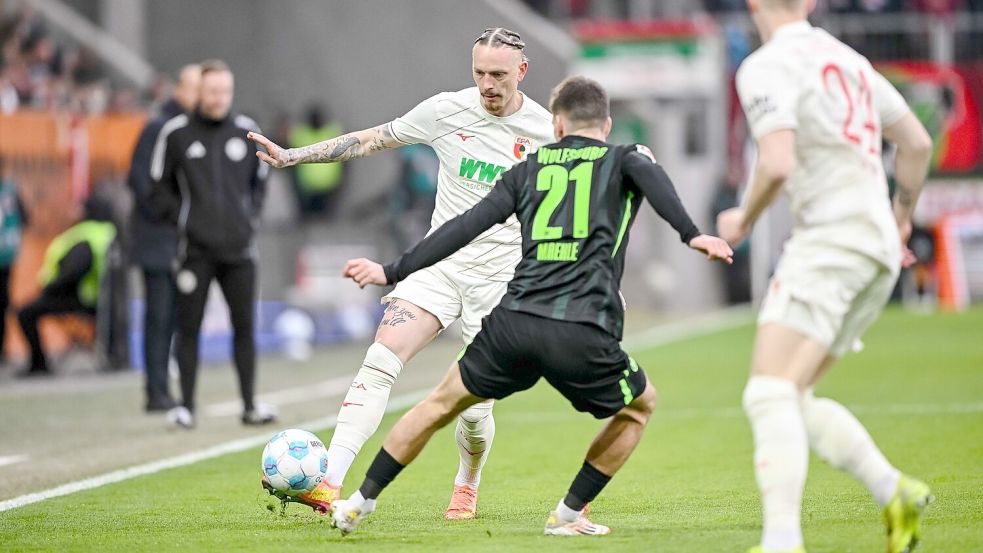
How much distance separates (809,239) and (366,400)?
2411 millimetres

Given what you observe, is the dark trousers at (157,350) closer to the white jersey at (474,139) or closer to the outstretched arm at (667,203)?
the white jersey at (474,139)

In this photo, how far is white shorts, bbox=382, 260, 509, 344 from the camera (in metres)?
7.24

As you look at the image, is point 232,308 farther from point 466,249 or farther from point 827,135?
point 827,135

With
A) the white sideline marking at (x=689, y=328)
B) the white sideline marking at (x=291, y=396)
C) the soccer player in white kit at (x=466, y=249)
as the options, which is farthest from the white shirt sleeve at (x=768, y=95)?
the white sideline marking at (x=689, y=328)

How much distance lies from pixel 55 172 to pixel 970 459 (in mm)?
11753

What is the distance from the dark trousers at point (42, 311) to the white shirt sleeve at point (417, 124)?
9.14 meters

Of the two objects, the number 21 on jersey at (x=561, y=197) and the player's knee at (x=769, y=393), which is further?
the number 21 on jersey at (x=561, y=197)

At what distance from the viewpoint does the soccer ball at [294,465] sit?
6.74 meters

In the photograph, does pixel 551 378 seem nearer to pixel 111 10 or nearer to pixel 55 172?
pixel 55 172

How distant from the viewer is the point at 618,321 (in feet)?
19.7

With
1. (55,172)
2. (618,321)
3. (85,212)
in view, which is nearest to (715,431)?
(618,321)

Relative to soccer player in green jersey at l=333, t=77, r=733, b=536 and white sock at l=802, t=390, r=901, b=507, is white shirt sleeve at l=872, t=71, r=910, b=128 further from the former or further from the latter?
white sock at l=802, t=390, r=901, b=507

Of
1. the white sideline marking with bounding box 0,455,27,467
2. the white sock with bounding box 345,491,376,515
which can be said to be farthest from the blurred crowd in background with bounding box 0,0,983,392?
the white sock with bounding box 345,491,376,515

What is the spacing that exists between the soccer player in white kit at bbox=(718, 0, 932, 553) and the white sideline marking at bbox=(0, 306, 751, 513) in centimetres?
395
